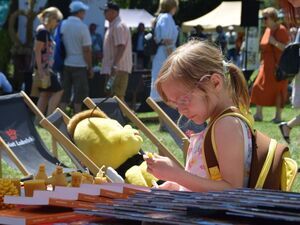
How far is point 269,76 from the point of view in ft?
41.9

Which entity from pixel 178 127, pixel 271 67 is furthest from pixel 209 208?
pixel 271 67

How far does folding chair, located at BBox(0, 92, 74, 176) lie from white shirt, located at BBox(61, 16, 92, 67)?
448cm

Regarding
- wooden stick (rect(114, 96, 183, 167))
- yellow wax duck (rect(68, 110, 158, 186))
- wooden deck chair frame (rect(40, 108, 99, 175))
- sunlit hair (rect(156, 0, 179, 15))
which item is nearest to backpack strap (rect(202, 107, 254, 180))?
wooden deck chair frame (rect(40, 108, 99, 175))

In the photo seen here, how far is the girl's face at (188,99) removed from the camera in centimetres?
310

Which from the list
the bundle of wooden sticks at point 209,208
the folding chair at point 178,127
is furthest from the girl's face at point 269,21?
the bundle of wooden sticks at point 209,208

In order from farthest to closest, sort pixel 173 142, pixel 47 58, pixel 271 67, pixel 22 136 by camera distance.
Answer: pixel 271 67, pixel 47 58, pixel 173 142, pixel 22 136

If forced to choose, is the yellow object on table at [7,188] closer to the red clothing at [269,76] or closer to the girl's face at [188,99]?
the girl's face at [188,99]

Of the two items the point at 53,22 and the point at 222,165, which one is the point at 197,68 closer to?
the point at 222,165

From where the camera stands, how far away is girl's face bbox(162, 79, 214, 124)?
3098 millimetres

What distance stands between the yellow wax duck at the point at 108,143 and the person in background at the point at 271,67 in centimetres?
668

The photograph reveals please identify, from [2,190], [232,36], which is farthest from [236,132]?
[232,36]

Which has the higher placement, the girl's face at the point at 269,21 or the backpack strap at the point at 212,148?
the backpack strap at the point at 212,148

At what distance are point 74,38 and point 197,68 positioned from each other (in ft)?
27.7

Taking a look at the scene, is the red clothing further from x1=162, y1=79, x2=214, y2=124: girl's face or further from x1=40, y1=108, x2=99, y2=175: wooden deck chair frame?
x1=162, y1=79, x2=214, y2=124: girl's face
